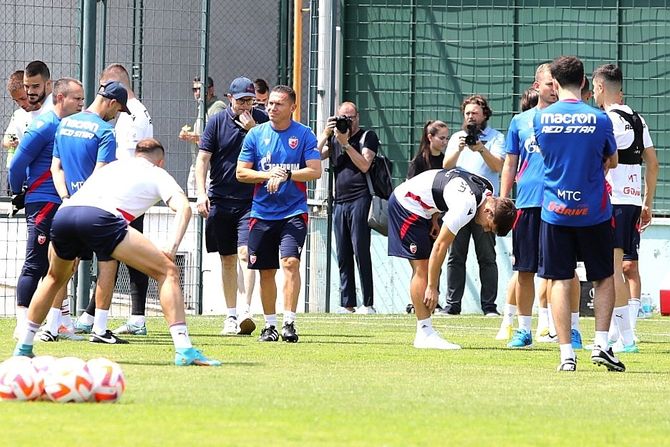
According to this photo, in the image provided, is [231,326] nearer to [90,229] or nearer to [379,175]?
[90,229]

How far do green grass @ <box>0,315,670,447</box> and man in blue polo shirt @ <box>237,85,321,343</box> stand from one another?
2.28ft

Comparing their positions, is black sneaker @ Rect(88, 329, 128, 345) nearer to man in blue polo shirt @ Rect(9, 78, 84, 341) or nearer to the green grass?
the green grass

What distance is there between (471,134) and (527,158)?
3.84ft

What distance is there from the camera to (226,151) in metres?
14.9

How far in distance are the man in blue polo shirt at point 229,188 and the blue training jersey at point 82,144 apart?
218cm

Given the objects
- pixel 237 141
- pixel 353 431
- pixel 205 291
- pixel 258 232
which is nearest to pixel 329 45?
pixel 205 291

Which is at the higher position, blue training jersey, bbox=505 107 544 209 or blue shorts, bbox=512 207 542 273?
blue training jersey, bbox=505 107 544 209

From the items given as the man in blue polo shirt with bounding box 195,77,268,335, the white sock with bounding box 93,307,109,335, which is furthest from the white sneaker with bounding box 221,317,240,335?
the white sock with bounding box 93,307,109,335

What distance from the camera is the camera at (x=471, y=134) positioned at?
1413cm

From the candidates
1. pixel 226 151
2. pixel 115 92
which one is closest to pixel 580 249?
pixel 115 92

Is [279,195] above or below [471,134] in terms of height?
below

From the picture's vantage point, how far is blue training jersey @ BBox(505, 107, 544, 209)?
12773 millimetres

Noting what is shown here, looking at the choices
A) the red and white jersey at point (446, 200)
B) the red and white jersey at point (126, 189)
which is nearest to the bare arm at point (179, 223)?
the red and white jersey at point (126, 189)

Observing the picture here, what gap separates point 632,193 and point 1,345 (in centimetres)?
548
